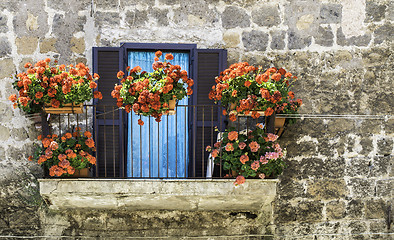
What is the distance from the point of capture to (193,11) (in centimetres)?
702

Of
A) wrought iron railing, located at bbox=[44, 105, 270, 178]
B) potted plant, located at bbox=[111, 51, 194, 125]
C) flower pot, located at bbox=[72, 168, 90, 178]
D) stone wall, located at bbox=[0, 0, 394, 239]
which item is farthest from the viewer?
stone wall, located at bbox=[0, 0, 394, 239]

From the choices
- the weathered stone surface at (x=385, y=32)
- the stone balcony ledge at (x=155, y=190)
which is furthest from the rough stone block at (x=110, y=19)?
the weathered stone surface at (x=385, y=32)

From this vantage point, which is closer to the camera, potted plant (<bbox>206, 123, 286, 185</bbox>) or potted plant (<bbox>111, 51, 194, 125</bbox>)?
potted plant (<bbox>111, 51, 194, 125</bbox>)

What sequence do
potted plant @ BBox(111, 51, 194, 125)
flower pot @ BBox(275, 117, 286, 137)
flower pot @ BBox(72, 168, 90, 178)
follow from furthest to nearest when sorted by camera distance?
flower pot @ BBox(275, 117, 286, 137) → flower pot @ BBox(72, 168, 90, 178) → potted plant @ BBox(111, 51, 194, 125)

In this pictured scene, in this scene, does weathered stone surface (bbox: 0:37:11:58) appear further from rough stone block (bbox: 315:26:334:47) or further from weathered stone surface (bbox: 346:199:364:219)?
weathered stone surface (bbox: 346:199:364:219)

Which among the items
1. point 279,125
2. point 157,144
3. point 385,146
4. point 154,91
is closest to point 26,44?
point 154,91

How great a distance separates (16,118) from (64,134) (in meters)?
0.74

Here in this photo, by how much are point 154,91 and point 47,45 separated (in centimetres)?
186

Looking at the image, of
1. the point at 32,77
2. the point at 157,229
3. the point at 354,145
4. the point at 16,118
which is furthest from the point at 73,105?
the point at 354,145

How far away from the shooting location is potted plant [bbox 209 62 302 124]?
6.10 metres

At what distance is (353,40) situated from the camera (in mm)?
7055

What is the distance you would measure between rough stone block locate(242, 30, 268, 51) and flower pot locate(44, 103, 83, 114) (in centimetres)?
237

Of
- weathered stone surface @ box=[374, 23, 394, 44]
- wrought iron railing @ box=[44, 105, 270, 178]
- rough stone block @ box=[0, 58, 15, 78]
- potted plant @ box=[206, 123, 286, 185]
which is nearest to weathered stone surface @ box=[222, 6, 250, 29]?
wrought iron railing @ box=[44, 105, 270, 178]

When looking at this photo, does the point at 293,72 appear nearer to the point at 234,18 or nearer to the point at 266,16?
the point at 266,16
